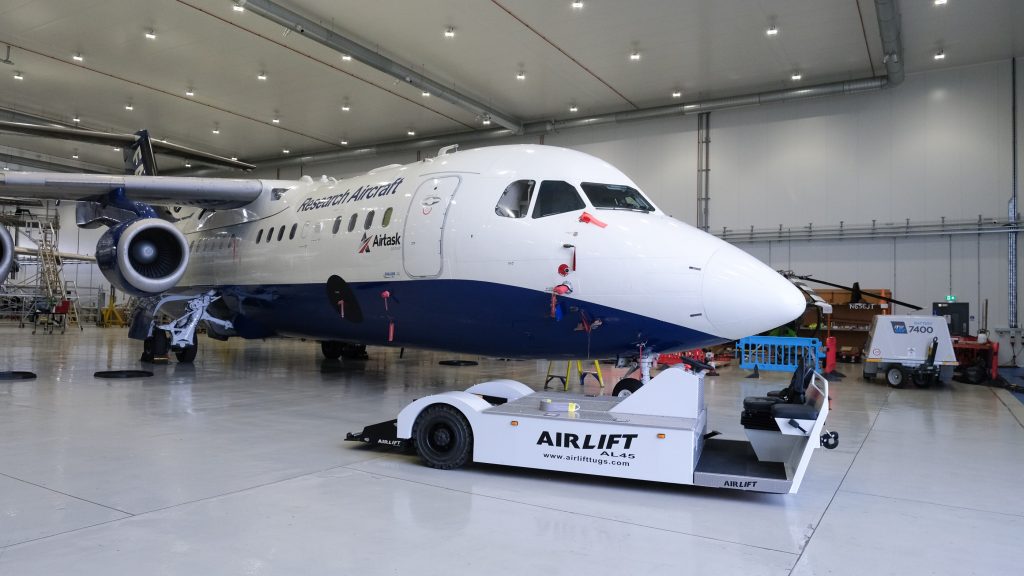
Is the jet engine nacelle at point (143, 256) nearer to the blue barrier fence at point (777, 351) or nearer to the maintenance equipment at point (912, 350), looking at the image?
the blue barrier fence at point (777, 351)

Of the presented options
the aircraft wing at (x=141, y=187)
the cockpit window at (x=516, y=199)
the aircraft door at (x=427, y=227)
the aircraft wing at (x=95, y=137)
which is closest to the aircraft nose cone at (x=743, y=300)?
the cockpit window at (x=516, y=199)

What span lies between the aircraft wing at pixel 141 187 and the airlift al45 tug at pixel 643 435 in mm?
8069

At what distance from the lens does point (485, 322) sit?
26.8 ft

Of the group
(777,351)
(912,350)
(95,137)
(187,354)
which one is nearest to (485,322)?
(187,354)

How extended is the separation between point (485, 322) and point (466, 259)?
804mm

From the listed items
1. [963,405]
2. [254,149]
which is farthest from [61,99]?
[963,405]

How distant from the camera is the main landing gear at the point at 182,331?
511 inches

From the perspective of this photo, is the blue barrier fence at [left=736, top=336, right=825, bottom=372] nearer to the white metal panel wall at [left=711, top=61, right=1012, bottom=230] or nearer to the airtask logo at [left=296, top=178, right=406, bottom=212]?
the white metal panel wall at [left=711, top=61, right=1012, bottom=230]

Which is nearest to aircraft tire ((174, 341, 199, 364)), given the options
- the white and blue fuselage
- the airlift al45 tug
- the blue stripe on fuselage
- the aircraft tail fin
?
the white and blue fuselage

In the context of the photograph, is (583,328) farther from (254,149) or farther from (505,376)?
(254,149)

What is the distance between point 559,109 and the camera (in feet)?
Answer: 75.4

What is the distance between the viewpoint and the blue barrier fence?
1402 centimetres

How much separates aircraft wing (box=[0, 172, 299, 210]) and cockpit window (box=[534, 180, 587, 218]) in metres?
6.46

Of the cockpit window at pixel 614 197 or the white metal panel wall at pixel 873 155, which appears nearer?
the cockpit window at pixel 614 197
